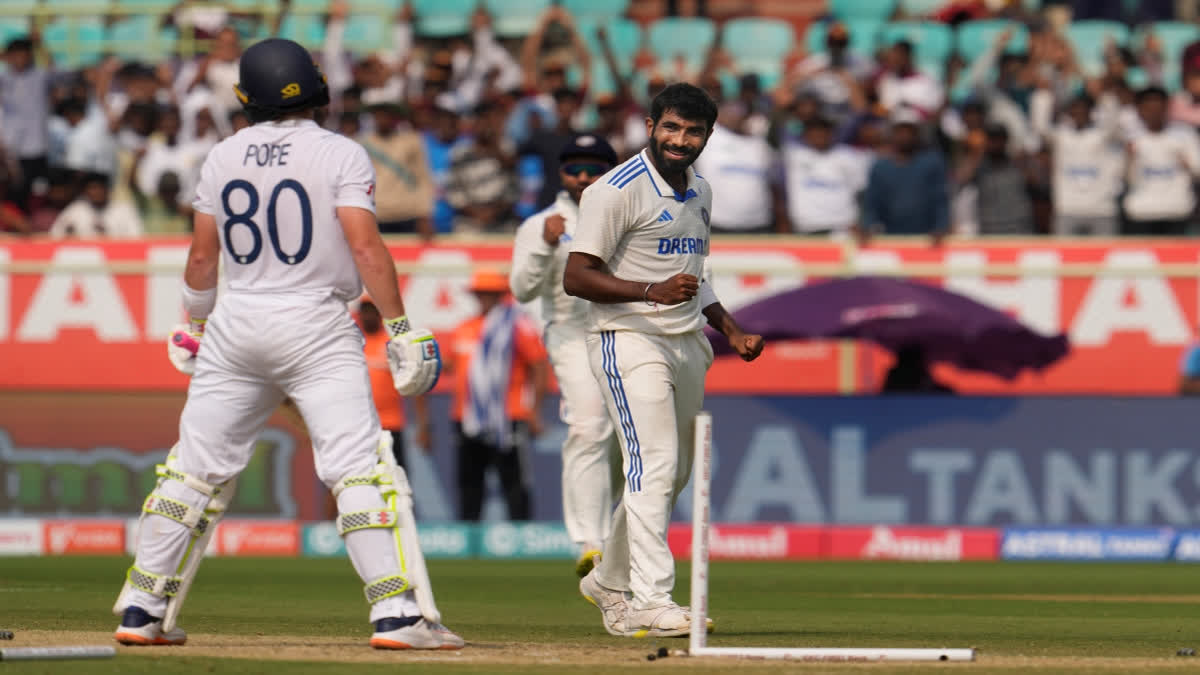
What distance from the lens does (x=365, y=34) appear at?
75.2 ft

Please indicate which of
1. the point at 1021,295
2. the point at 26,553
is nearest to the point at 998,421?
the point at 1021,295

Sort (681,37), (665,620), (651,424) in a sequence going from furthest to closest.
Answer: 1. (681,37)
2. (651,424)
3. (665,620)

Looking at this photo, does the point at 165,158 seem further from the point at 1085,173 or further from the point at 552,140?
the point at 1085,173

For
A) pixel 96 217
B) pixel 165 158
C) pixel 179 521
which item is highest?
pixel 165 158

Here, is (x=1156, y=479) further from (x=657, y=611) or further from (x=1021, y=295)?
(x=657, y=611)

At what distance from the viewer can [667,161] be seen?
827 centimetres

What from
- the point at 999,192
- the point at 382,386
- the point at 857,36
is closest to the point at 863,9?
the point at 857,36

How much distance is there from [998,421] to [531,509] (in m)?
4.08

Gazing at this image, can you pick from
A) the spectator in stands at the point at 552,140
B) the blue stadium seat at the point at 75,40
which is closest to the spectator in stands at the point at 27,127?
the blue stadium seat at the point at 75,40

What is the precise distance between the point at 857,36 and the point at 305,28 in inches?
246

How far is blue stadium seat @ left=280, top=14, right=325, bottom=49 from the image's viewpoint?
75.1 ft

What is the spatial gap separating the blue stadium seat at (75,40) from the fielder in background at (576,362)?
13.1 m

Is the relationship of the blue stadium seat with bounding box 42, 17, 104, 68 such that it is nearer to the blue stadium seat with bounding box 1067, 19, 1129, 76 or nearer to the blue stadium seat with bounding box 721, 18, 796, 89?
the blue stadium seat with bounding box 721, 18, 796, 89

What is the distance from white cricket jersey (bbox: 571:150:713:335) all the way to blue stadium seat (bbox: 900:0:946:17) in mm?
16079
